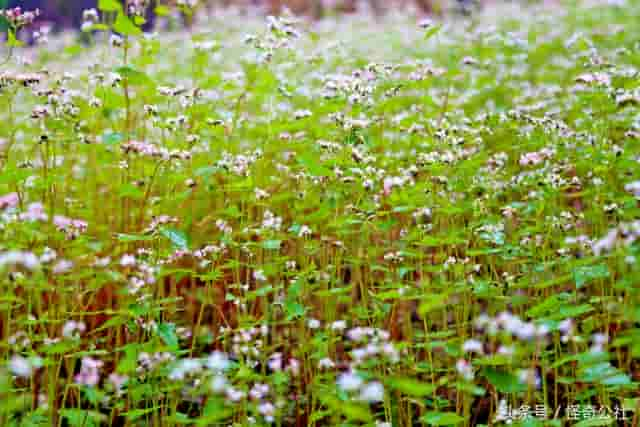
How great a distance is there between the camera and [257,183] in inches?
140

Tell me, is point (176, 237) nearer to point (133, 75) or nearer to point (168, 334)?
point (168, 334)

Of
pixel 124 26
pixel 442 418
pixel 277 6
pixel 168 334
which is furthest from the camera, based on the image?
pixel 277 6

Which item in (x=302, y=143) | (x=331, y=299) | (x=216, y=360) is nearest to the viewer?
(x=216, y=360)

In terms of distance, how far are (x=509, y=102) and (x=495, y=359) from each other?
3.54 metres

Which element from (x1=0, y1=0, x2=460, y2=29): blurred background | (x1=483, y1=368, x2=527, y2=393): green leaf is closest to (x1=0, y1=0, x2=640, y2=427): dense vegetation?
(x1=483, y1=368, x2=527, y2=393): green leaf

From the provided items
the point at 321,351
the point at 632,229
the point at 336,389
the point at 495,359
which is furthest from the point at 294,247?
the point at 632,229

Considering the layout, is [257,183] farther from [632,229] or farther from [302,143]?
[632,229]

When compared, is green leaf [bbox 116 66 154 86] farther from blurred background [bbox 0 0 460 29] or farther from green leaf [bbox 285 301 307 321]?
blurred background [bbox 0 0 460 29]

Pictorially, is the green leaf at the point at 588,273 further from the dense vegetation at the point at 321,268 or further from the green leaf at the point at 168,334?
the green leaf at the point at 168,334

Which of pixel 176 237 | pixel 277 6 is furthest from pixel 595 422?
pixel 277 6

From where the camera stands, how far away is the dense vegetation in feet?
6.66

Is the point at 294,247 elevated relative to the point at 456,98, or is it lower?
lower

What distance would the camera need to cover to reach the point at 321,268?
9.02ft

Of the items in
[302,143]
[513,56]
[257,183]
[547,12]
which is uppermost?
[547,12]
